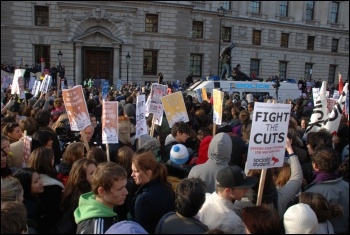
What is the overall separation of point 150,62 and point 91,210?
31467 mm

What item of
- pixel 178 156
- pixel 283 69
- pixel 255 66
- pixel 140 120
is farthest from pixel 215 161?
pixel 283 69

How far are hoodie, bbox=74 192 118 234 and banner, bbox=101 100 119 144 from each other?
216 centimetres

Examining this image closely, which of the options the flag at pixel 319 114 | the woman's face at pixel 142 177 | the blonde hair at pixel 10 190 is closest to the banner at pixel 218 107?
the flag at pixel 319 114

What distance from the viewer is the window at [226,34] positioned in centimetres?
3838

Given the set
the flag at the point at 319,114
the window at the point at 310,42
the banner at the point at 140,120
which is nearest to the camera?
the banner at the point at 140,120

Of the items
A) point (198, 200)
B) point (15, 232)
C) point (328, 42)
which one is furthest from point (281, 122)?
point (328, 42)

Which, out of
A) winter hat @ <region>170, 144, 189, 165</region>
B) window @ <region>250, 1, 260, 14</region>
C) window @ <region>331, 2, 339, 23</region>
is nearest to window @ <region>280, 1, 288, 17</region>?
window @ <region>250, 1, 260, 14</region>

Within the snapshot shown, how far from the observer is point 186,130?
5465 millimetres

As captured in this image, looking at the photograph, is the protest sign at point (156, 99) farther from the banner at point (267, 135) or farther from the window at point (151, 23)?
the window at point (151, 23)

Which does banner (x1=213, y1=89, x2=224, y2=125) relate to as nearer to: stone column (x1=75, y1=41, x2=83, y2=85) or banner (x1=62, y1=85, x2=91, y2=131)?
banner (x1=62, y1=85, x2=91, y2=131)

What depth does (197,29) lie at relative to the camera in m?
36.5

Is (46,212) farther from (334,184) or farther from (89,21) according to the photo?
(89,21)

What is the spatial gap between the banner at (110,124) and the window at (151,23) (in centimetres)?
2864

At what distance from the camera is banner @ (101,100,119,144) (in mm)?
5120
